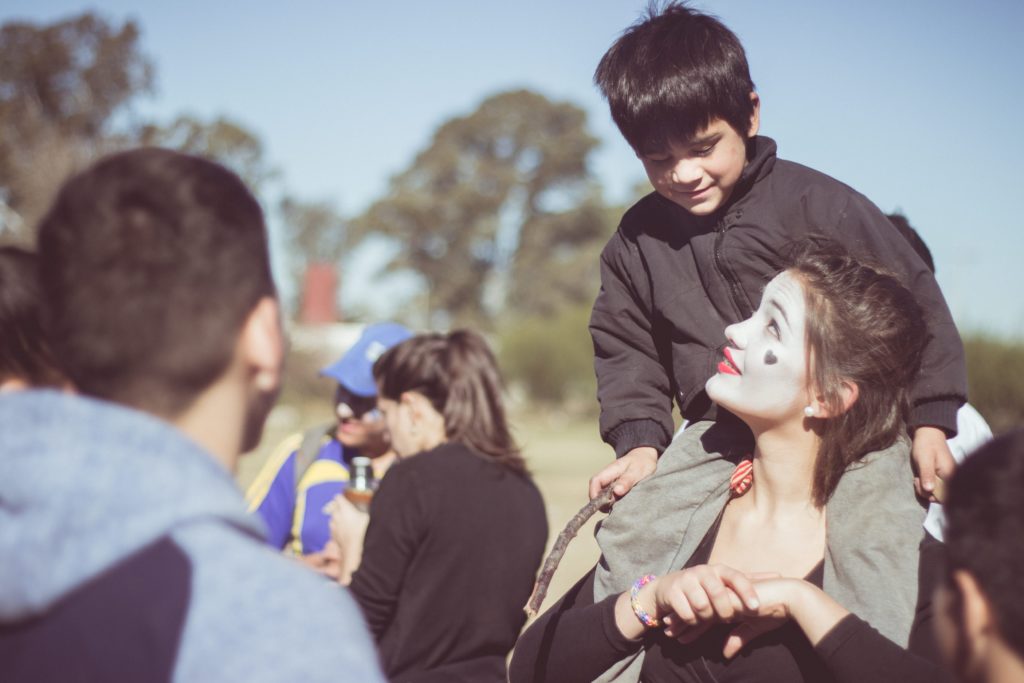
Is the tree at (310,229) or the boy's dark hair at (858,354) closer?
the boy's dark hair at (858,354)

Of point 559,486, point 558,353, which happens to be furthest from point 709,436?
point 558,353

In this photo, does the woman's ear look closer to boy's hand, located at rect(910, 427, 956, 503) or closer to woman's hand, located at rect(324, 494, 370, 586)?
boy's hand, located at rect(910, 427, 956, 503)

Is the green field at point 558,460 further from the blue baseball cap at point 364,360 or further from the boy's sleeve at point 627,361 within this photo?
the boy's sleeve at point 627,361

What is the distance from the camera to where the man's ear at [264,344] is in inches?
62.7

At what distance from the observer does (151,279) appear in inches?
58.2

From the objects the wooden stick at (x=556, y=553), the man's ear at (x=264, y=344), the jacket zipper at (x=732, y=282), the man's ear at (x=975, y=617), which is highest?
the man's ear at (x=264, y=344)

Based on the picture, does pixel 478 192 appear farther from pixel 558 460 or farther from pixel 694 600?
→ pixel 694 600

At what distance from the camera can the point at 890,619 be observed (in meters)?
2.16

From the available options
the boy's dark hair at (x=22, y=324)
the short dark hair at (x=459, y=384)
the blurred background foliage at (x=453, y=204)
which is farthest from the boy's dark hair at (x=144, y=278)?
the blurred background foliage at (x=453, y=204)

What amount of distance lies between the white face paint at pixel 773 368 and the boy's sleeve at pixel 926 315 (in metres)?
0.29

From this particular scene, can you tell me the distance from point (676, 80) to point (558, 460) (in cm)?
1929

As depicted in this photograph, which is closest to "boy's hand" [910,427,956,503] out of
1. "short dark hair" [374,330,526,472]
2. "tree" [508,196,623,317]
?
"short dark hair" [374,330,526,472]

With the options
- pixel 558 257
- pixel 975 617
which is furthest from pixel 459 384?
pixel 558 257

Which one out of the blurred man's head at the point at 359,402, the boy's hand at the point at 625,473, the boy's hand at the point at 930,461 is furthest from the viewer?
the blurred man's head at the point at 359,402
